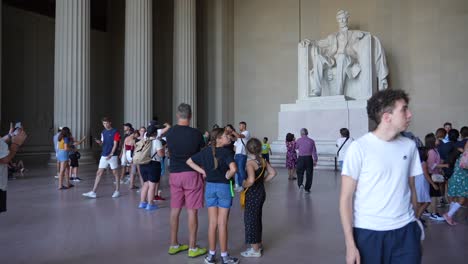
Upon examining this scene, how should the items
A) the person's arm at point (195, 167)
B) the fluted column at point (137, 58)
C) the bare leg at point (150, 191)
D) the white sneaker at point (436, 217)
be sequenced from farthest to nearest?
1. the fluted column at point (137, 58)
2. the bare leg at point (150, 191)
3. the white sneaker at point (436, 217)
4. the person's arm at point (195, 167)

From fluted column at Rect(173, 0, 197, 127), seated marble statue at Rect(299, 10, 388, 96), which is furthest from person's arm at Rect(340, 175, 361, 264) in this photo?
fluted column at Rect(173, 0, 197, 127)

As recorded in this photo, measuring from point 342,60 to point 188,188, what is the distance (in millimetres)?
12717

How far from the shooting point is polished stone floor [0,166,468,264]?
14.3ft

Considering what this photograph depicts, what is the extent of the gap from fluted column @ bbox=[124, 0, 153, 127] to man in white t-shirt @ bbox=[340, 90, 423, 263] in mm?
15664

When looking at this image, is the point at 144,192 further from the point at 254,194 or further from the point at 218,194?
the point at 218,194

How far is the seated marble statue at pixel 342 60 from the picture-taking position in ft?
51.4

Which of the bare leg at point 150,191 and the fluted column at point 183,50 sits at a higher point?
the fluted column at point 183,50

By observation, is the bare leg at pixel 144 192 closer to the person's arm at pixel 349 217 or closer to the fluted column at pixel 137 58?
the person's arm at pixel 349 217

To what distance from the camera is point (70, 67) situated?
1436 cm

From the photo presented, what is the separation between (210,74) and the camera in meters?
21.9

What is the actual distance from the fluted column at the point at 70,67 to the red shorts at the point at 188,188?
11.2 metres

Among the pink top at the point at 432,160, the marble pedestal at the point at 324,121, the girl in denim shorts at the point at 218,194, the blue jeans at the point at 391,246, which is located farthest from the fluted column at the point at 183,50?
the blue jeans at the point at 391,246

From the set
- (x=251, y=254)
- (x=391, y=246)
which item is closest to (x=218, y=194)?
(x=251, y=254)

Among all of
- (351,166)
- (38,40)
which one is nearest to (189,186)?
(351,166)
